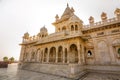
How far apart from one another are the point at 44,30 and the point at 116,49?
21.8 m

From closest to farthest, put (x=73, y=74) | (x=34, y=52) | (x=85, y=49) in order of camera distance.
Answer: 1. (x=73, y=74)
2. (x=85, y=49)
3. (x=34, y=52)

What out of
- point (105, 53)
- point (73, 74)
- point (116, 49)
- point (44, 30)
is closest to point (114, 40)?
point (116, 49)

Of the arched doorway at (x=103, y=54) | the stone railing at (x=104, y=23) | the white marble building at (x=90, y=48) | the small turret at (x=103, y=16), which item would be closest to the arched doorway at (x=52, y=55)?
the white marble building at (x=90, y=48)

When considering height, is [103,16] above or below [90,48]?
above

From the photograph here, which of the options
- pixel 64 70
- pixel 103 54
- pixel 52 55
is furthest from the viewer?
pixel 52 55

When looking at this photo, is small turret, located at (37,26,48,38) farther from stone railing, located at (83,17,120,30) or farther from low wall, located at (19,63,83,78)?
stone railing, located at (83,17,120,30)

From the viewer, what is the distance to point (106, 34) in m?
15.0

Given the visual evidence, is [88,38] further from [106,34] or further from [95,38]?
[106,34]

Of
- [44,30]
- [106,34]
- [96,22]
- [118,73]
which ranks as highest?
[44,30]

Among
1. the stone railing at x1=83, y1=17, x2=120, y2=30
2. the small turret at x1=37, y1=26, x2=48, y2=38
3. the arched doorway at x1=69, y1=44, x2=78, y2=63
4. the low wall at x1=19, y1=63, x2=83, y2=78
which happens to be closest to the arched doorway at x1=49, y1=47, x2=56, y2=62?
the low wall at x1=19, y1=63, x2=83, y2=78

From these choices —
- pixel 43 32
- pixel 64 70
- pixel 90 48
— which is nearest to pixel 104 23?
pixel 90 48

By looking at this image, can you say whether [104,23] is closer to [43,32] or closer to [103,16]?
[103,16]

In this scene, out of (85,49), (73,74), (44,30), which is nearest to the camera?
(73,74)

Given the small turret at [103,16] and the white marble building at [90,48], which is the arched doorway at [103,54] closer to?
the white marble building at [90,48]
